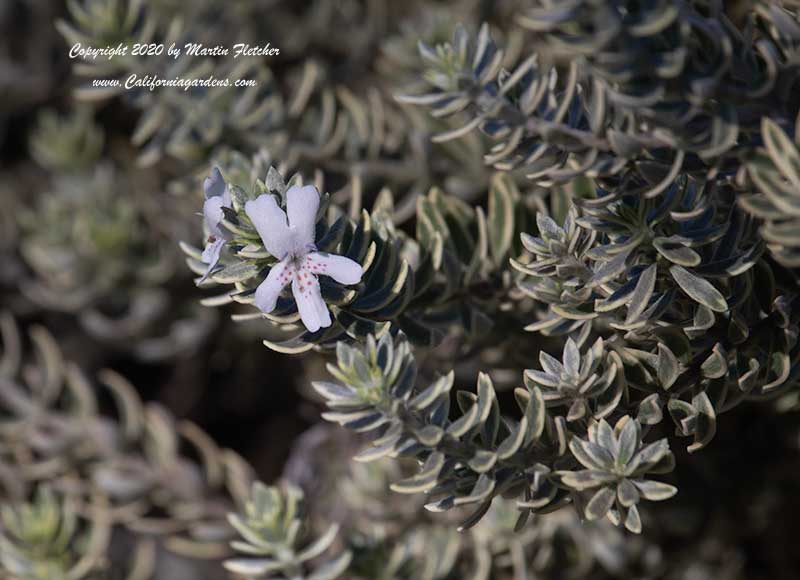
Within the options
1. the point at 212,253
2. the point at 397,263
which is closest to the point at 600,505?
the point at 397,263

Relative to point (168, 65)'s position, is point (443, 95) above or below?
above

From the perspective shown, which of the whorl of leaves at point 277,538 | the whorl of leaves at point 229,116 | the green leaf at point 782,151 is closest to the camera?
the green leaf at point 782,151

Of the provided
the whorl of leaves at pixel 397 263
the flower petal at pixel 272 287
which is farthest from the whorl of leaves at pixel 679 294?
the flower petal at pixel 272 287

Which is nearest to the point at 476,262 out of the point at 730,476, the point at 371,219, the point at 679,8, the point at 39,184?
the point at 371,219

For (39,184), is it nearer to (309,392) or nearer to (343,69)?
(343,69)

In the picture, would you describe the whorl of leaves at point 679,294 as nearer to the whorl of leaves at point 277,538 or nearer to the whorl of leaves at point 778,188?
the whorl of leaves at point 778,188
